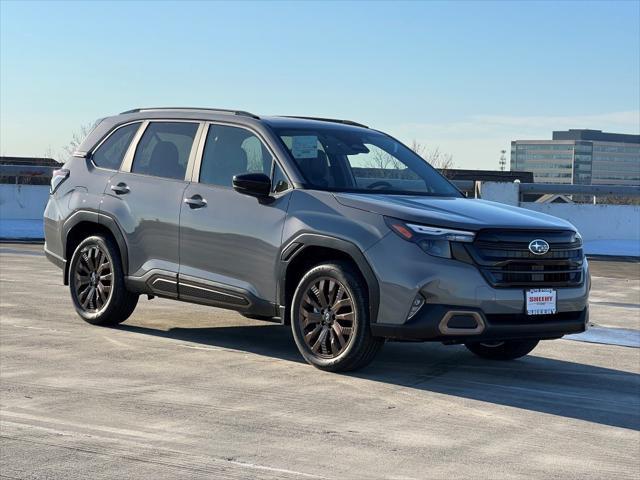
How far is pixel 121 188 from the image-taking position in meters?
9.62

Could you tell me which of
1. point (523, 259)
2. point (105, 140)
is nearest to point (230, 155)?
point (105, 140)

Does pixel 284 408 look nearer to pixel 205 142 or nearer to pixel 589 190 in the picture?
pixel 205 142

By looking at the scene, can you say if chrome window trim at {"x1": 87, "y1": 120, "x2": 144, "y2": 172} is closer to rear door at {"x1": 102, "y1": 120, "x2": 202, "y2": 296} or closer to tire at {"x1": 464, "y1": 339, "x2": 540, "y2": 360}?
rear door at {"x1": 102, "y1": 120, "x2": 202, "y2": 296}

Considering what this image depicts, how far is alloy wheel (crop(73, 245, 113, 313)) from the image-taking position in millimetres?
9734

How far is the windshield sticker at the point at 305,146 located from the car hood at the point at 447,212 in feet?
2.23

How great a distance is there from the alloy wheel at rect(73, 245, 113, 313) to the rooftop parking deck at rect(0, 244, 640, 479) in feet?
0.73

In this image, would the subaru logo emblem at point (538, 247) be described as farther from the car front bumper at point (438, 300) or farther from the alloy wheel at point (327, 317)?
the alloy wheel at point (327, 317)

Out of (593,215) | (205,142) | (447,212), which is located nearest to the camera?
(447,212)

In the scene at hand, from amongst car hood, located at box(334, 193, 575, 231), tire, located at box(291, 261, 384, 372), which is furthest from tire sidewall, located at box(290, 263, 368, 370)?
car hood, located at box(334, 193, 575, 231)

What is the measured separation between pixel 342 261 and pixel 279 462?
2.63m

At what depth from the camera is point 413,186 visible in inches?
348

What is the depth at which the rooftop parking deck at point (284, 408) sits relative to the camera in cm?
553

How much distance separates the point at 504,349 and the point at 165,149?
3267mm

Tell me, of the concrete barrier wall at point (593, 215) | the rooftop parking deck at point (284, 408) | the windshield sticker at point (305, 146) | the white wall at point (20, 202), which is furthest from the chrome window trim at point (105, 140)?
the white wall at point (20, 202)
